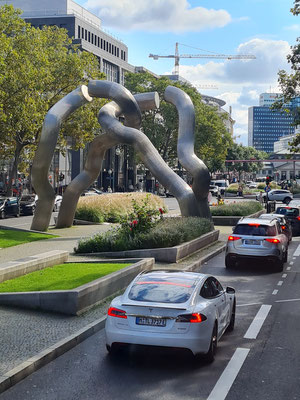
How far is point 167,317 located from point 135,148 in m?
19.4

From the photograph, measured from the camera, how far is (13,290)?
13242 mm

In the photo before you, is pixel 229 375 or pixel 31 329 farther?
pixel 31 329

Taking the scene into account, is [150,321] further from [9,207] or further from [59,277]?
[9,207]

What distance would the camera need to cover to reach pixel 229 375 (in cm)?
872

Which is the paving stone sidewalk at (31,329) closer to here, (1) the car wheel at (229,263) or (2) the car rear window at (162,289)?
(2) the car rear window at (162,289)

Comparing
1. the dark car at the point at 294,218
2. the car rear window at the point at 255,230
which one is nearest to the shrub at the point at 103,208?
the dark car at the point at 294,218

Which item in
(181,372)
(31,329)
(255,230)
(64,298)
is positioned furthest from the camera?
(255,230)

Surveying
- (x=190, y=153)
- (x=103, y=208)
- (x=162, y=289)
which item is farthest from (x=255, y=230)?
(x=103, y=208)

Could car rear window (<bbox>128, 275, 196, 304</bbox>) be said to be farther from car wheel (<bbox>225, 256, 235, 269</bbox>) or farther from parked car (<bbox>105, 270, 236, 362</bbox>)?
car wheel (<bbox>225, 256, 235, 269</bbox>)

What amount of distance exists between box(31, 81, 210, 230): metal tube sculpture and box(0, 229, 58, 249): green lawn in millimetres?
1804

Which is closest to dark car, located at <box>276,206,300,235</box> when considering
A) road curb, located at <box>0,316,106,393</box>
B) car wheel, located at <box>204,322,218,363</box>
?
road curb, located at <box>0,316,106,393</box>

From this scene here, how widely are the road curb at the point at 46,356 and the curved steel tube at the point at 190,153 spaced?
16.5 meters

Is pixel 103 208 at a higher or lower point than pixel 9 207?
higher

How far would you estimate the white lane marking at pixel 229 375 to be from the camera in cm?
789
